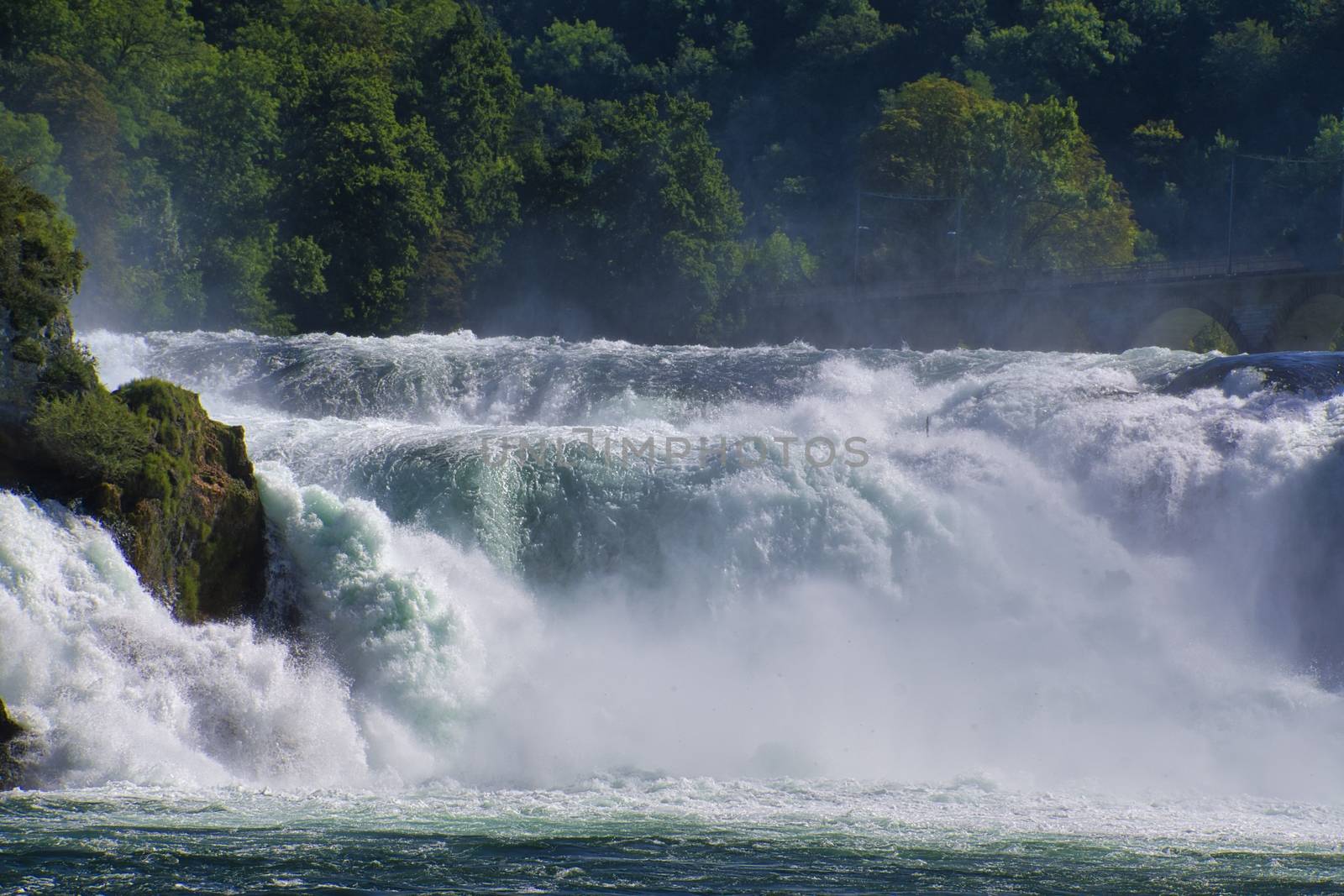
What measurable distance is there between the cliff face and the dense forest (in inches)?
968

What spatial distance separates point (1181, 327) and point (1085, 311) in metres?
4.00

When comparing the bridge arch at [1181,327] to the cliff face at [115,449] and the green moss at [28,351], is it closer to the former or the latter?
the cliff face at [115,449]

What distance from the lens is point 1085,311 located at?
5447 centimetres

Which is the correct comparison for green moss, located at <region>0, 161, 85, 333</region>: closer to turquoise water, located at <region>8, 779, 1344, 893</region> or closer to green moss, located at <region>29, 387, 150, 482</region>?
green moss, located at <region>29, 387, 150, 482</region>

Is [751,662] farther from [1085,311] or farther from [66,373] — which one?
[1085,311]

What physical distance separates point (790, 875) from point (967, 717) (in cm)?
641

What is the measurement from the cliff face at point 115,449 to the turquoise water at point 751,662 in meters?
0.36

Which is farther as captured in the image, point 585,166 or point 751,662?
point 585,166

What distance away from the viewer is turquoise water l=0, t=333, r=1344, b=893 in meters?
15.4

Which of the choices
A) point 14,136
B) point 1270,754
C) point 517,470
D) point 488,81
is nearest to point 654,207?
point 488,81

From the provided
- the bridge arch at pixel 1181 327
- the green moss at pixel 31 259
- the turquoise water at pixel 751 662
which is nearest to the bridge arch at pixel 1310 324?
the bridge arch at pixel 1181 327

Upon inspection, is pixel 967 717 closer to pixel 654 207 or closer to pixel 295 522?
pixel 295 522

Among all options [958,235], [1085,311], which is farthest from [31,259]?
[958,235]

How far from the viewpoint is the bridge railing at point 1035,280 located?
54.7 m
